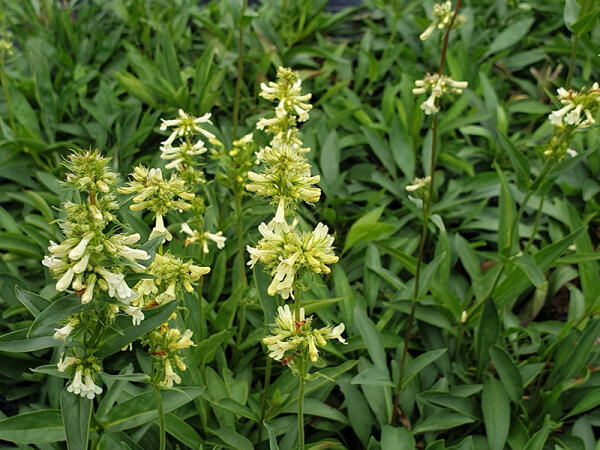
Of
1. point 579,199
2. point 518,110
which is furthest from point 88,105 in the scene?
point 579,199

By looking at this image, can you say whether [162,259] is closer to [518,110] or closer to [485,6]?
[518,110]

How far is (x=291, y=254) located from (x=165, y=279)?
1.55 feet

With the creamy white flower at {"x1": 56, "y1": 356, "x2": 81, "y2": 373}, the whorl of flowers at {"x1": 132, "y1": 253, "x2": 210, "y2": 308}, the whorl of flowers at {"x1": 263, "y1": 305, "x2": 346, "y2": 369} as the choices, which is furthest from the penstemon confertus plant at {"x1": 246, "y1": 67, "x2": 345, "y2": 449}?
the creamy white flower at {"x1": 56, "y1": 356, "x2": 81, "y2": 373}

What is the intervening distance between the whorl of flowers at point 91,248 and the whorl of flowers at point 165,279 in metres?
0.25

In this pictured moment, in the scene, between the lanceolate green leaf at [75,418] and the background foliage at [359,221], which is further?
the background foliage at [359,221]

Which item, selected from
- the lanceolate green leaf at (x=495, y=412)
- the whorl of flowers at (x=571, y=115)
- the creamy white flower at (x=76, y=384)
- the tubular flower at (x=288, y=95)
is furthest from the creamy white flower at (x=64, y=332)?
the whorl of flowers at (x=571, y=115)

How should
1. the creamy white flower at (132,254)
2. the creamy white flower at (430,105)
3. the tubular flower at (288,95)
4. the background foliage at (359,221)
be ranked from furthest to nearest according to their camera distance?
the background foliage at (359,221), the creamy white flower at (430,105), the tubular flower at (288,95), the creamy white flower at (132,254)

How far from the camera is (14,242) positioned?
3.49 m

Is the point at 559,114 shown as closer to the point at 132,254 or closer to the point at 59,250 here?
the point at 132,254

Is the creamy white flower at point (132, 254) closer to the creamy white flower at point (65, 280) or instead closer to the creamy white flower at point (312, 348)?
the creamy white flower at point (65, 280)

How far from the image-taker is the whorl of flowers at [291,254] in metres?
1.80

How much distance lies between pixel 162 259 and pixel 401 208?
2.43 meters

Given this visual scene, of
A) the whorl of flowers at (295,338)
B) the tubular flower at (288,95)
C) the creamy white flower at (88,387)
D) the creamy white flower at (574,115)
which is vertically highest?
the tubular flower at (288,95)

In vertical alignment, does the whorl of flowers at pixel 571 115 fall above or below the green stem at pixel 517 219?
above
